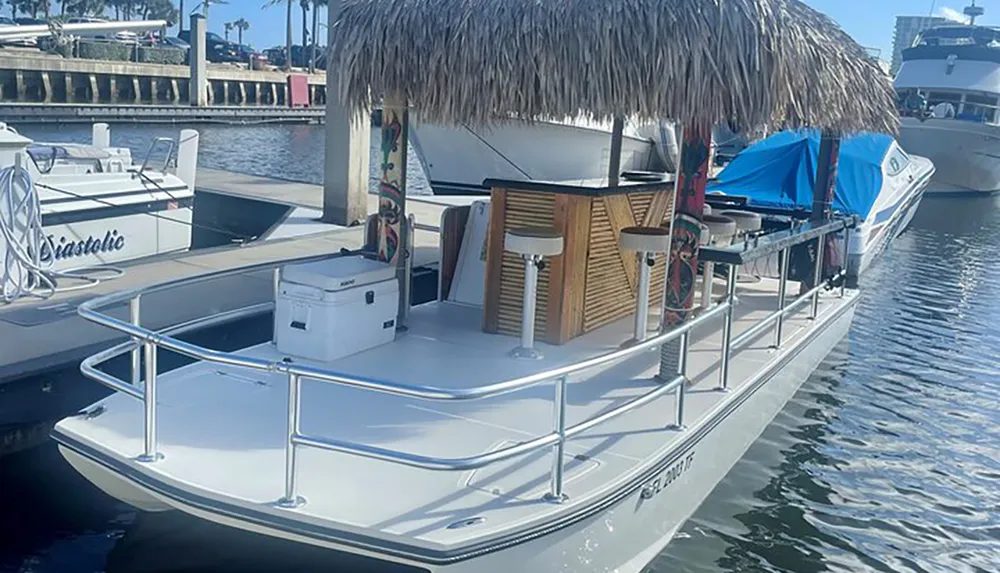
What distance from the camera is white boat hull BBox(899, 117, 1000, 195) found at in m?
30.4

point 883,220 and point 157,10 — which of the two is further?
point 157,10

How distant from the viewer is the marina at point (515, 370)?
433 centimetres

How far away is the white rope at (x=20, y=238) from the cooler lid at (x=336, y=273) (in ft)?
9.79

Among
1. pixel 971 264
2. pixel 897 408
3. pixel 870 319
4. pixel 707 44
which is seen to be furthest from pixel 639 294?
pixel 971 264

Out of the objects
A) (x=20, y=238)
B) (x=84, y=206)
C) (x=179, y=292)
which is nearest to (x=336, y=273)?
(x=179, y=292)

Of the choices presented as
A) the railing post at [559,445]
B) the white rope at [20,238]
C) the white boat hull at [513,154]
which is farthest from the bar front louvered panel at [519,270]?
the white boat hull at [513,154]

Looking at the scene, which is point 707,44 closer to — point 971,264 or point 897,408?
point 897,408

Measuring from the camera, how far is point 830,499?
22.2ft

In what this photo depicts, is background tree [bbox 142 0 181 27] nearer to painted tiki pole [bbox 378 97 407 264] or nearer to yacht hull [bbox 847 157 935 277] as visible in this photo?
yacht hull [bbox 847 157 935 277]

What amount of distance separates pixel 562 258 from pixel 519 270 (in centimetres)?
39

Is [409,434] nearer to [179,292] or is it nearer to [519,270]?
[519,270]

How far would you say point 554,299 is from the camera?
680cm

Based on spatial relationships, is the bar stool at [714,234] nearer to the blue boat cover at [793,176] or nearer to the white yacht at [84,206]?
the blue boat cover at [793,176]

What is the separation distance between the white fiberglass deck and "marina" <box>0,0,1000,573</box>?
21 millimetres
